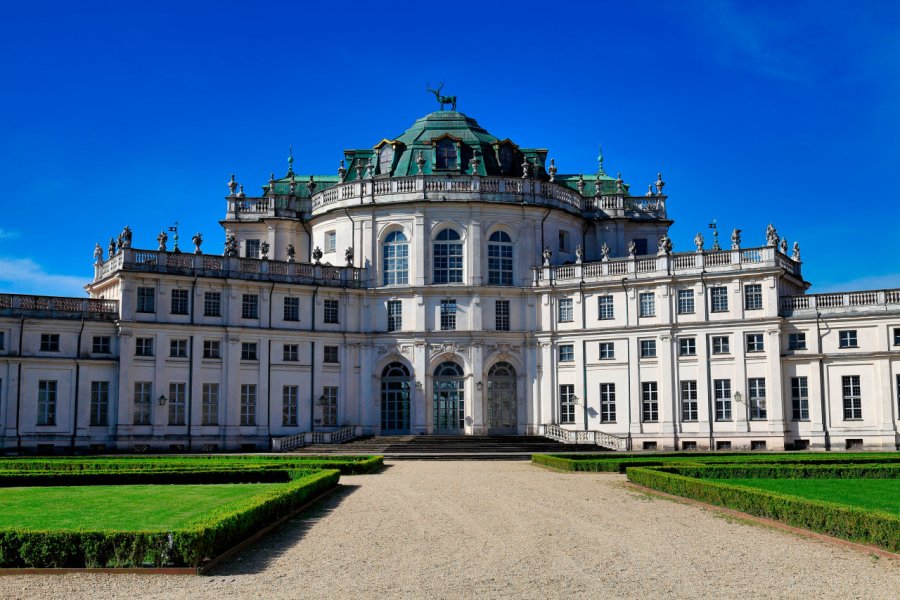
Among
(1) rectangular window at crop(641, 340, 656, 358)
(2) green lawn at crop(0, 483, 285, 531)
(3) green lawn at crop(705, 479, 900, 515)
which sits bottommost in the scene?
(3) green lawn at crop(705, 479, 900, 515)

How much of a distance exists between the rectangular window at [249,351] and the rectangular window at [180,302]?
393 cm

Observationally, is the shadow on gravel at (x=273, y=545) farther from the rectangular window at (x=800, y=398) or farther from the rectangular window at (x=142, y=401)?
the rectangular window at (x=800, y=398)

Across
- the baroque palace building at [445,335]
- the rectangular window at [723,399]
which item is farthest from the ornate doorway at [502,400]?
the rectangular window at [723,399]

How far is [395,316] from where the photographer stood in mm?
62406

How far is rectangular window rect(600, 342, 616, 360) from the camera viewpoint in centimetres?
5947

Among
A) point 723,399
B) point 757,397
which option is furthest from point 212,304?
point 757,397

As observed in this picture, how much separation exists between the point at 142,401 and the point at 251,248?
17.0 metres

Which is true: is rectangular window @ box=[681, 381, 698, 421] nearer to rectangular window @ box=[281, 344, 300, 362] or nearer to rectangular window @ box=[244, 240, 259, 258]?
rectangular window @ box=[281, 344, 300, 362]

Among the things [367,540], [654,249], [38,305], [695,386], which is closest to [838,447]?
[695,386]

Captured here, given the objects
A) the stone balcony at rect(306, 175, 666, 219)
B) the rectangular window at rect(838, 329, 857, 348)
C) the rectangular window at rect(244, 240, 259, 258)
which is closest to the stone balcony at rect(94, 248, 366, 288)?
the stone balcony at rect(306, 175, 666, 219)

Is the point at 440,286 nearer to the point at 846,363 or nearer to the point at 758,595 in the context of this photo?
the point at 846,363

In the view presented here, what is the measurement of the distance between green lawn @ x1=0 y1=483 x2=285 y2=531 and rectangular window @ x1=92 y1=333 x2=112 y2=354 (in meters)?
24.9

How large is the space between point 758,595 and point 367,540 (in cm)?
826

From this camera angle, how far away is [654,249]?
69.4 m
